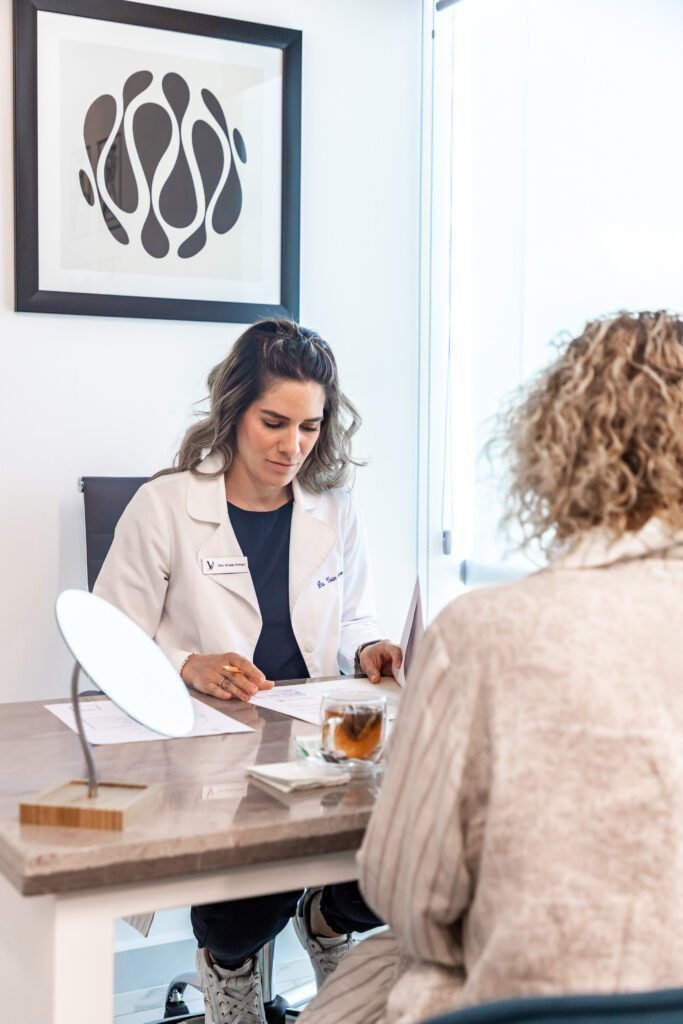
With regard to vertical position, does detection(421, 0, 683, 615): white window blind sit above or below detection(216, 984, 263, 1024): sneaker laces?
above

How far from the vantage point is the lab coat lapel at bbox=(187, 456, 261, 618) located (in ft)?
7.84

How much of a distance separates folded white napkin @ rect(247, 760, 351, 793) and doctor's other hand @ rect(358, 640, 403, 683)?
0.65m

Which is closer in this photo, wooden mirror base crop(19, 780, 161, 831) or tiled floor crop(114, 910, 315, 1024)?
wooden mirror base crop(19, 780, 161, 831)

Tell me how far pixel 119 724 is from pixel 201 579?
627 mm

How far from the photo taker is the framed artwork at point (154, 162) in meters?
2.82

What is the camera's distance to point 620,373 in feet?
4.00

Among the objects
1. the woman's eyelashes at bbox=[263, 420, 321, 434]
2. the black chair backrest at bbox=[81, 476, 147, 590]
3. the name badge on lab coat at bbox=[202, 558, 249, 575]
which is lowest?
the name badge on lab coat at bbox=[202, 558, 249, 575]

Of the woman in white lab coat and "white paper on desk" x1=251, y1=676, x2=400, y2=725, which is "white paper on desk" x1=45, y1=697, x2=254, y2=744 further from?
the woman in white lab coat

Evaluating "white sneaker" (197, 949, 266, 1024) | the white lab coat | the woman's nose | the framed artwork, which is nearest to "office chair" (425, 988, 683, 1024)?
"white sneaker" (197, 949, 266, 1024)

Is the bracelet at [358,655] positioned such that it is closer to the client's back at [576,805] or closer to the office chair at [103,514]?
the office chair at [103,514]

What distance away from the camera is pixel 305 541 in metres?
2.52

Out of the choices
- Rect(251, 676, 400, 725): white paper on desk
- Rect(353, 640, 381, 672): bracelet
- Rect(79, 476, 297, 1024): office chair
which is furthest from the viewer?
Rect(79, 476, 297, 1024): office chair

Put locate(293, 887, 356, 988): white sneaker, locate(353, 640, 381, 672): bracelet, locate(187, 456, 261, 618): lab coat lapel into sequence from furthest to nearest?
locate(187, 456, 261, 618): lab coat lapel < locate(353, 640, 381, 672): bracelet < locate(293, 887, 356, 988): white sneaker

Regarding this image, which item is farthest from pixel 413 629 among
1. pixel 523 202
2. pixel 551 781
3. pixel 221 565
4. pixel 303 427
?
pixel 523 202
